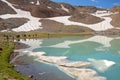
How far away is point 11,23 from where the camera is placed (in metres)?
153

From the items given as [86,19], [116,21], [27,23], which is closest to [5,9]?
[27,23]

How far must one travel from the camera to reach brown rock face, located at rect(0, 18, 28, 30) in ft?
465

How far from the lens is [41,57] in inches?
2239

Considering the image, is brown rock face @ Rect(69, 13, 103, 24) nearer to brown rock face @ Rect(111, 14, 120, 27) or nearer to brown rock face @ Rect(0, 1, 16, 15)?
brown rock face @ Rect(111, 14, 120, 27)

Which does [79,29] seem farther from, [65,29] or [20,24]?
[20,24]

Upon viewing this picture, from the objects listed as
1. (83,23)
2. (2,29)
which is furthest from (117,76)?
(83,23)

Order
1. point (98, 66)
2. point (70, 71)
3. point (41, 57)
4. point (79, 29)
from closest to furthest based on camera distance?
point (70, 71) → point (98, 66) → point (41, 57) → point (79, 29)

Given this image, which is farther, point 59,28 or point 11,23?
point 59,28

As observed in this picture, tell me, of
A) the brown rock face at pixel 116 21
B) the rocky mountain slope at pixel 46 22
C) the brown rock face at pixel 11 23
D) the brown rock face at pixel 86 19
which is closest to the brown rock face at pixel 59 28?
the rocky mountain slope at pixel 46 22

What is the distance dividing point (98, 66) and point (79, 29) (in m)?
103

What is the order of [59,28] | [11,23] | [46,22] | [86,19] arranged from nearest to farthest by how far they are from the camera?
[11,23] < [59,28] < [46,22] < [86,19]

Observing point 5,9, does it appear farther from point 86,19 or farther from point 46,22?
point 86,19

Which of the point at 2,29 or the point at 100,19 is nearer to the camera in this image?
the point at 2,29

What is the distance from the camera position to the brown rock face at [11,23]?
141875 millimetres
